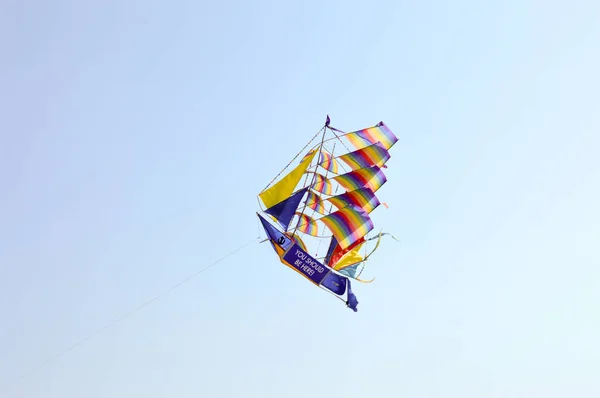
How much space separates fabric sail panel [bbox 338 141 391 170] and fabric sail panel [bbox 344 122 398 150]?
17.9 inches

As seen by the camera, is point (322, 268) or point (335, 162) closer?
point (322, 268)

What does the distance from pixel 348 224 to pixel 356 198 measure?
2.09m

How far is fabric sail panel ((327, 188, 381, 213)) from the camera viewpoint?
211 ft

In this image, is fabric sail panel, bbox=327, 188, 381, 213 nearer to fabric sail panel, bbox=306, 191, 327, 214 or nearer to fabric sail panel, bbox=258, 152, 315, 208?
fabric sail panel, bbox=306, 191, 327, 214

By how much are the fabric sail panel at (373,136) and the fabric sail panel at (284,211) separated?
629 cm

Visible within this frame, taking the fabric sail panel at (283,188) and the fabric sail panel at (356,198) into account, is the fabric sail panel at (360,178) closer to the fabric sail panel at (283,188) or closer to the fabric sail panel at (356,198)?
the fabric sail panel at (356,198)

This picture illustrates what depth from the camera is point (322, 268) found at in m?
62.2

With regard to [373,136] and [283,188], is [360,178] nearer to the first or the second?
[373,136]

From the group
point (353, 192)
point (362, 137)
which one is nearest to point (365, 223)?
point (353, 192)

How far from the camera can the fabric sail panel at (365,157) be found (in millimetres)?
64188

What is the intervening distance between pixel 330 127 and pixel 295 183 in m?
4.95

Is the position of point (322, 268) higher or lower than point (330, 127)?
lower

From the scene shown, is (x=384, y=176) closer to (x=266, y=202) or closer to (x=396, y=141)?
(x=396, y=141)

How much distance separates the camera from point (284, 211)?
63094mm
